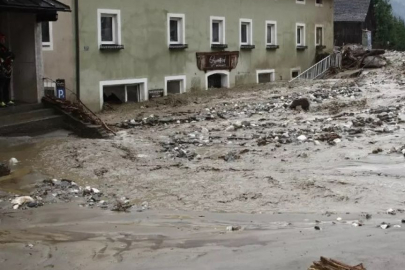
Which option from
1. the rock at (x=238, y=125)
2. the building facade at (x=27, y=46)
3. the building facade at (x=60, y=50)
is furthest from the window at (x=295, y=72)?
the building facade at (x=27, y=46)

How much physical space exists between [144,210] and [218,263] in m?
2.62

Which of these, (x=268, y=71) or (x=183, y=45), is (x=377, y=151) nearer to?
(x=183, y=45)

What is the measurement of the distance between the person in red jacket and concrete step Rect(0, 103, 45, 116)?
0.23 m

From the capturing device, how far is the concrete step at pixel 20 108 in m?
14.3

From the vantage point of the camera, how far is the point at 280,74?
30.5 meters

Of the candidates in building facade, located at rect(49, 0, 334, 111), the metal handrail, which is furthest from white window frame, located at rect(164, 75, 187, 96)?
the metal handrail

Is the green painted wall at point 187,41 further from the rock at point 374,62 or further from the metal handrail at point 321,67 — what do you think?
the rock at point 374,62

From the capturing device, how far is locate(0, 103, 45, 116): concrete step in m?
14.3

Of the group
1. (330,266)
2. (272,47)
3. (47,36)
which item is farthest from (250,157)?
(272,47)

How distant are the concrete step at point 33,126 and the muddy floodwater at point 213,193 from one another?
33 centimetres

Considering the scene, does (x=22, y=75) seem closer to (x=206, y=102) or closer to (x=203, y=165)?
(x=203, y=165)

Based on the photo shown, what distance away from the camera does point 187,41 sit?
79.9 ft

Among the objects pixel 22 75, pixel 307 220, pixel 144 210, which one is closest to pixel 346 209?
pixel 307 220

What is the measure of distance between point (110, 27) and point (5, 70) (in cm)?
724
